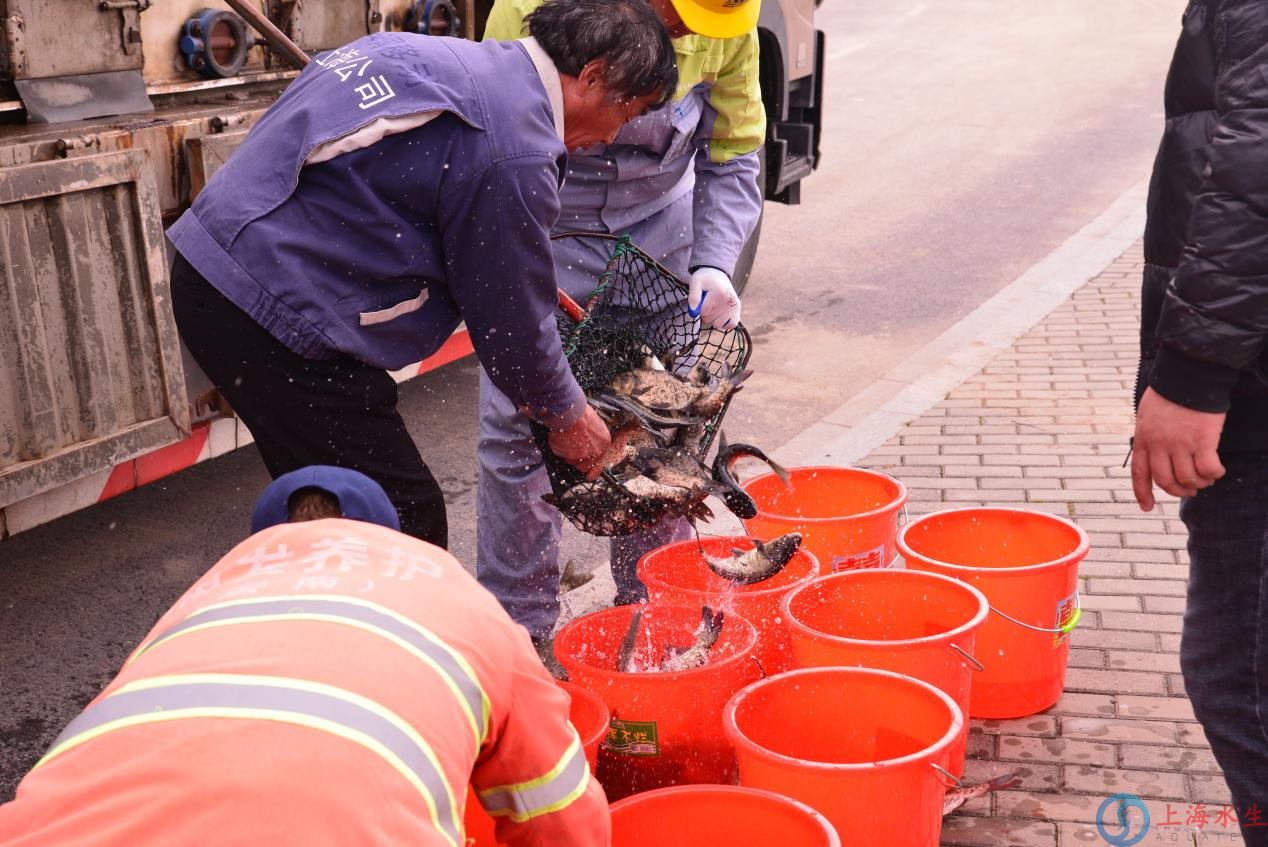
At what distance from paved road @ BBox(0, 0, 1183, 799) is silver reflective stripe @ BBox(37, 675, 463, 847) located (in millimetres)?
2077

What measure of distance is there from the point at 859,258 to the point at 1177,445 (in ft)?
22.9

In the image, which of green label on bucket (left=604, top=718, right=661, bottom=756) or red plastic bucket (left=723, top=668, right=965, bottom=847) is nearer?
red plastic bucket (left=723, top=668, right=965, bottom=847)

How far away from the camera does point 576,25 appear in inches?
110

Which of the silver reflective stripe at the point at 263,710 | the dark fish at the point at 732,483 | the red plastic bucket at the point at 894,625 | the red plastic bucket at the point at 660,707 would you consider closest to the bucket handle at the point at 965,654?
the red plastic bucket at the point at 894,625

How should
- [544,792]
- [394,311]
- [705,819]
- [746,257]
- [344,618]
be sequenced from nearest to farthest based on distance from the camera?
[344,618], [544,792], [705,819], [394,311], [746,257]

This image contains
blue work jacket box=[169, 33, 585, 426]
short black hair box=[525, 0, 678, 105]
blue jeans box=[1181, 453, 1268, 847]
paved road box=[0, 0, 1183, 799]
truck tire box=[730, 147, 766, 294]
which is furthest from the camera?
truck tire box=[730, 147, 766, 294]

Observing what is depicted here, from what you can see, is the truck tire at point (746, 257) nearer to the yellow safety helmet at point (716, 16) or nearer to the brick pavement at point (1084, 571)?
the brick pavement at point (1084, 571)

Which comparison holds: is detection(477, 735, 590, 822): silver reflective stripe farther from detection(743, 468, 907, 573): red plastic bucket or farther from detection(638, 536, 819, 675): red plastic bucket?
detection(743, 468, 907, 573): red plastic bucket

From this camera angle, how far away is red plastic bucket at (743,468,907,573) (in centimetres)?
353

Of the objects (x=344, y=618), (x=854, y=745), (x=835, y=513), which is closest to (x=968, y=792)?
(x=854, y=745)

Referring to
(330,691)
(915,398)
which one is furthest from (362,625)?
(915,398)

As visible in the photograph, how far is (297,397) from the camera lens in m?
2.82

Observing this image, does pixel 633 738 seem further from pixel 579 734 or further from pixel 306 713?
pixel 306 713

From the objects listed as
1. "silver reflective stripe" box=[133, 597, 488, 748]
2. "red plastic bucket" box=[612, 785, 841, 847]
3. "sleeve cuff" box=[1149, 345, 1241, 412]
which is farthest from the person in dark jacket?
"silver reflective stripe" box=[133, 597, 488, 748]
